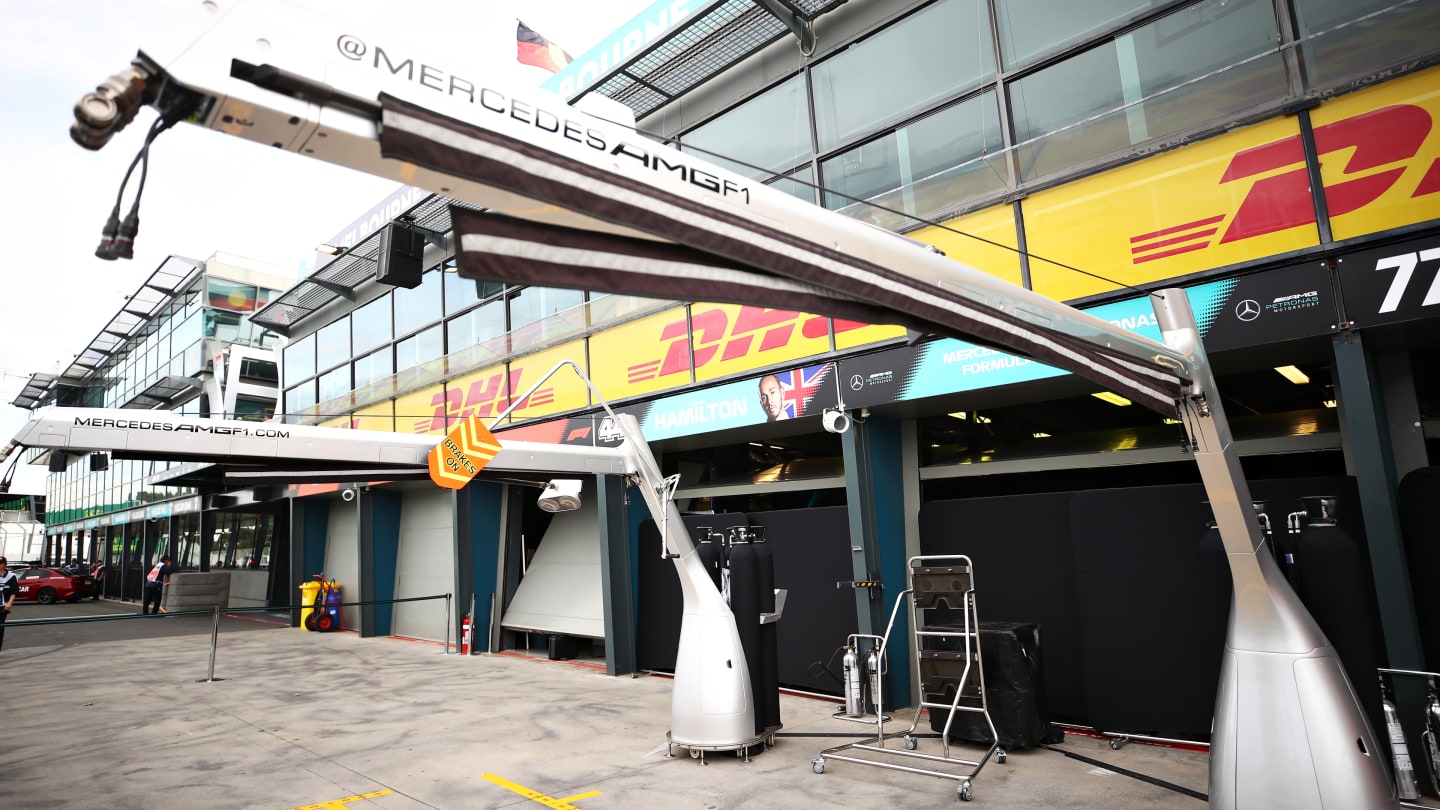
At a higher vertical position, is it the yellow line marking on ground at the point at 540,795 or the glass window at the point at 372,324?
the glass window at the point at 372,324

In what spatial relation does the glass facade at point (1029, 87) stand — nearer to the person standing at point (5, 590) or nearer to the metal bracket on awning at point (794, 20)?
the metal bracket on awning at point (794, 20)

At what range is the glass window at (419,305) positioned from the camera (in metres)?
15.2

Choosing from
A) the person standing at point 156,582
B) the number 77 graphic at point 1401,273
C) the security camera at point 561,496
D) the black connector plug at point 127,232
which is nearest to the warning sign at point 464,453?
the security camera at point 561,496

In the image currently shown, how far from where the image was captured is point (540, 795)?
224 inches

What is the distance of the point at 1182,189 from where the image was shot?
21.6 ft

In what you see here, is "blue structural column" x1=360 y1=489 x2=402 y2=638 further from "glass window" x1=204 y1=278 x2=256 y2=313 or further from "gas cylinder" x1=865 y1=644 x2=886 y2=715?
"glass window" x1=204 y1=278 x2=256 y2=313

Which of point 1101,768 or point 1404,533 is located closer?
point 1404,533

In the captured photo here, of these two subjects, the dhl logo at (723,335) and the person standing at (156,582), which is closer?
the dhl logo at (723,335)

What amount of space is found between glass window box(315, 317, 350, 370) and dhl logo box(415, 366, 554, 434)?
4.64 meters

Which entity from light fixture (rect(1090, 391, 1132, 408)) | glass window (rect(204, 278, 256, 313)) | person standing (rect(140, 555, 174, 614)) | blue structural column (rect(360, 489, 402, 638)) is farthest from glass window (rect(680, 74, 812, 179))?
glass window (rect(204, 278, 256, 313))

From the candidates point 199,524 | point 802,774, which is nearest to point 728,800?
point 802,774

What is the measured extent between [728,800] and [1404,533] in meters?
4.94

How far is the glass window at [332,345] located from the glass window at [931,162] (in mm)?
13525

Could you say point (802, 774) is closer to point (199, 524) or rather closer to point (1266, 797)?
point (1266, 797)
